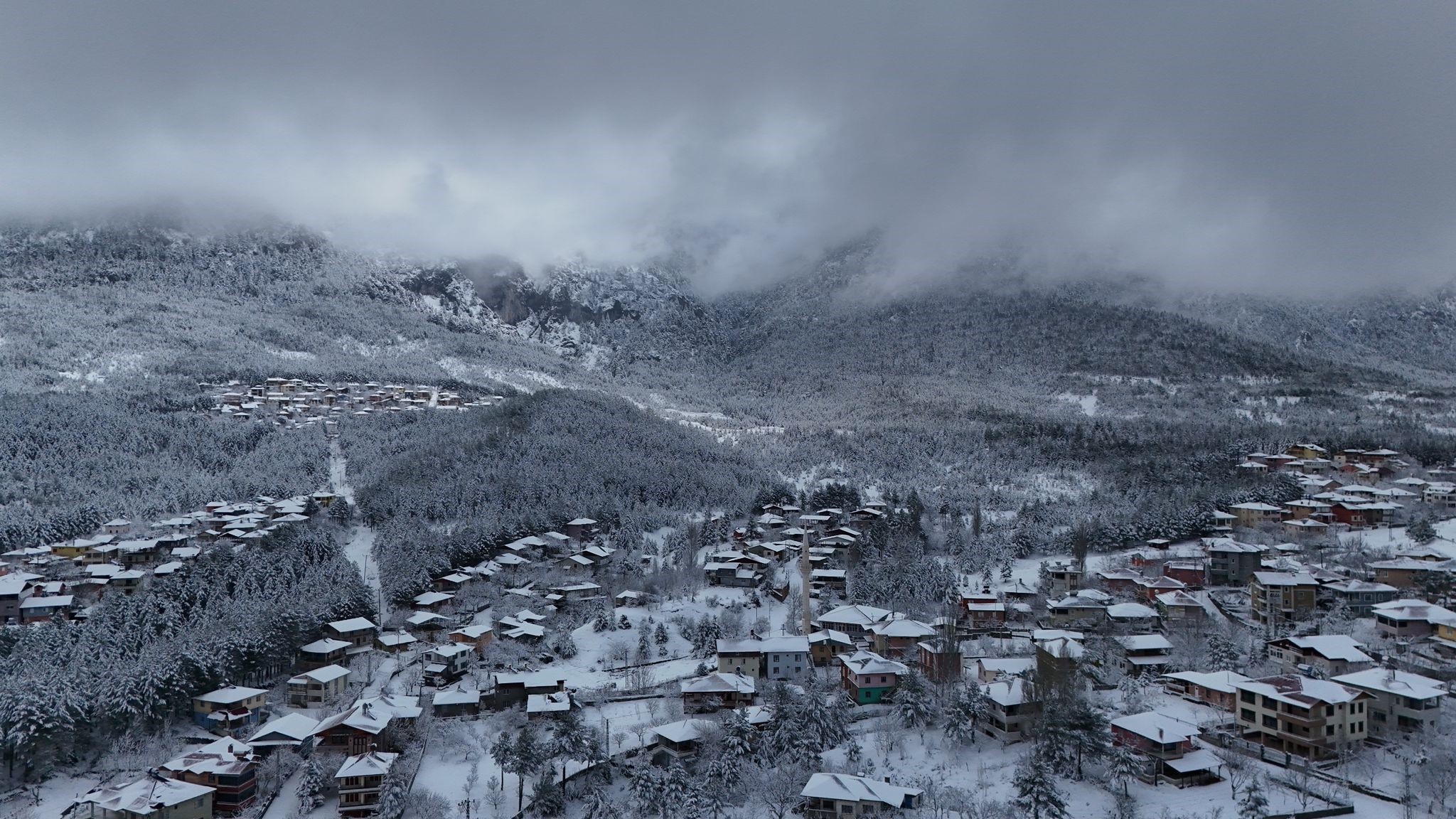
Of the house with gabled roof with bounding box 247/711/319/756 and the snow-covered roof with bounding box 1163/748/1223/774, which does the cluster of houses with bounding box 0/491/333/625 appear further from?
the snow-covered roof with bounding box 1163/748/1223/774

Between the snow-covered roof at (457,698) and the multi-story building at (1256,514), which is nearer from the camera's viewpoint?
the snow-covered roof at (457,698)

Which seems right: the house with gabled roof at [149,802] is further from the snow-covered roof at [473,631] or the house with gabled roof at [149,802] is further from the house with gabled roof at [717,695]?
the house with gabled roof at [717,695]

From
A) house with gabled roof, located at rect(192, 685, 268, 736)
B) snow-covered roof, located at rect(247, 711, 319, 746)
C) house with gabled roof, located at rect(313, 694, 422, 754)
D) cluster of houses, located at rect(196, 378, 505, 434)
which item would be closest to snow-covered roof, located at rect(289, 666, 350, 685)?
house with gabled roof, located at rect(192, 685, 268, 736)

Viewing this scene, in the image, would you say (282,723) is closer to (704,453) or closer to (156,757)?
(156,757)

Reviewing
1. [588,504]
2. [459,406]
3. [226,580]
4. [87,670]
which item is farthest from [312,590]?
[459,406]

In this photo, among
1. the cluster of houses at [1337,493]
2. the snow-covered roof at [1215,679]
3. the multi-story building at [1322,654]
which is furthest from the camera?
the cluster of houses at [1337,493]

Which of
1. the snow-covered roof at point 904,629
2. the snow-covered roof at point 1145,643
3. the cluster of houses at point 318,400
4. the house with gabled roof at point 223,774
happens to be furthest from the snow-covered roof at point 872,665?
the cluster of houses at point 318,400
